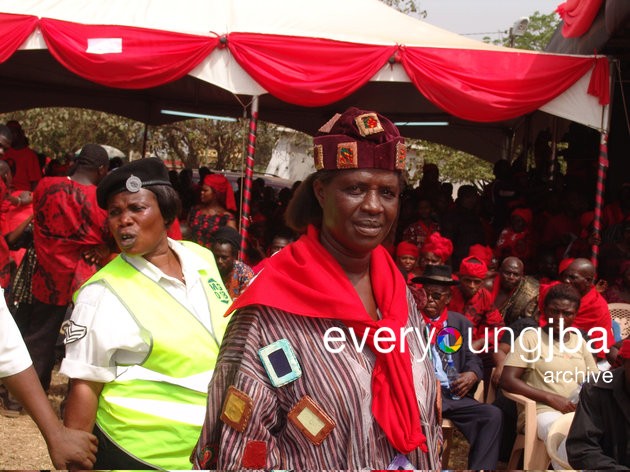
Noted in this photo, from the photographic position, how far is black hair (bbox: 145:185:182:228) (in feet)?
8.87

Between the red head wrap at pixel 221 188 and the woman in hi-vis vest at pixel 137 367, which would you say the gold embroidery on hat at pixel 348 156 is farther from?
the red head wrap at pixel 221 188

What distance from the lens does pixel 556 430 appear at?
419 cm

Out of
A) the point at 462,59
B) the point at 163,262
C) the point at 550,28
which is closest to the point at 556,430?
the point at 163,262

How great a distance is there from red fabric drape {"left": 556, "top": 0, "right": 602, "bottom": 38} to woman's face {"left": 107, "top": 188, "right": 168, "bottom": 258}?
666 centimetres

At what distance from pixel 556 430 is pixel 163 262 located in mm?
2489

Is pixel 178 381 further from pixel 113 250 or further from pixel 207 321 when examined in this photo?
pixel 113 250

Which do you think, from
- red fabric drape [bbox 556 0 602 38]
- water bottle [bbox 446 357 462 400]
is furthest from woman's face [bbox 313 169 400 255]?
red fabric drape [bbox 556 0 602 38]

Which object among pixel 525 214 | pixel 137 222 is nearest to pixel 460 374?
pixel 137 222

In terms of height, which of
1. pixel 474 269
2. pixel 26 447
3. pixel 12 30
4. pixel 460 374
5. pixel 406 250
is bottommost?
pixel 26 447

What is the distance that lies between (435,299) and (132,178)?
2.97 metres

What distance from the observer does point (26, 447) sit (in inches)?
199

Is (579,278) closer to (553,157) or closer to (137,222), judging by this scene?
(137,222)

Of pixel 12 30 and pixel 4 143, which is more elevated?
pixel 12 30

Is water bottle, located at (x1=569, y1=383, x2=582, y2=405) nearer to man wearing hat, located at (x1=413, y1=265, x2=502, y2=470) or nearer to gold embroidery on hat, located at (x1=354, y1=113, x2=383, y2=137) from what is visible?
man wearing hat, located at (x1=413, y1=265, x2=502, y2=470)
